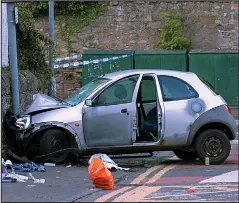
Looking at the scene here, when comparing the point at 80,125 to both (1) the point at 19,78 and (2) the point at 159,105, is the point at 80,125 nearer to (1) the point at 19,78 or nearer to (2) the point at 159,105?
(2) the point at 159,105

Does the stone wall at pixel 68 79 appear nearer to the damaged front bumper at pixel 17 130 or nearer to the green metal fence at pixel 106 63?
the green metal fence at pixel 106 63

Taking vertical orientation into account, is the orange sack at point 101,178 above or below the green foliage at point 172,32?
below

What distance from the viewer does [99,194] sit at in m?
8.62

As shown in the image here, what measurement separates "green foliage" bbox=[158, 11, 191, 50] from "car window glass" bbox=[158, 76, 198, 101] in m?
13.1

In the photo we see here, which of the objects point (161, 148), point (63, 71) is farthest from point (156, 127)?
point (63, 71)

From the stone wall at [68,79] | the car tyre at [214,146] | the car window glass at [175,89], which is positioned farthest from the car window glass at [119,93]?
the stone wall at [68,79]

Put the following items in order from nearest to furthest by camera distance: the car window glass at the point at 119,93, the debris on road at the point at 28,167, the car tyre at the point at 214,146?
1. the debris on road at the point at 28,167
2. the car window glass at the point at 119,93
3. the car tyre at the point at 214,146

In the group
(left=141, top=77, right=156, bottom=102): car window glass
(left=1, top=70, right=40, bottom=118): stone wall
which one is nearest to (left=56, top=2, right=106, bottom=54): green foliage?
(left=1, top=70, right=40, bottom=118): stone wall

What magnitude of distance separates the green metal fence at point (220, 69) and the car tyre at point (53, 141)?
42.9 feet

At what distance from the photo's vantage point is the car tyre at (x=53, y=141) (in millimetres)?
11016

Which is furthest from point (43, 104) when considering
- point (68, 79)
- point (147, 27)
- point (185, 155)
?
point (147, 27)

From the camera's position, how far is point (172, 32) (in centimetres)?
2475

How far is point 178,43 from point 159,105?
1361cm

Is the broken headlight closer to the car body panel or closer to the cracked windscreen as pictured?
the cracked windscreen
